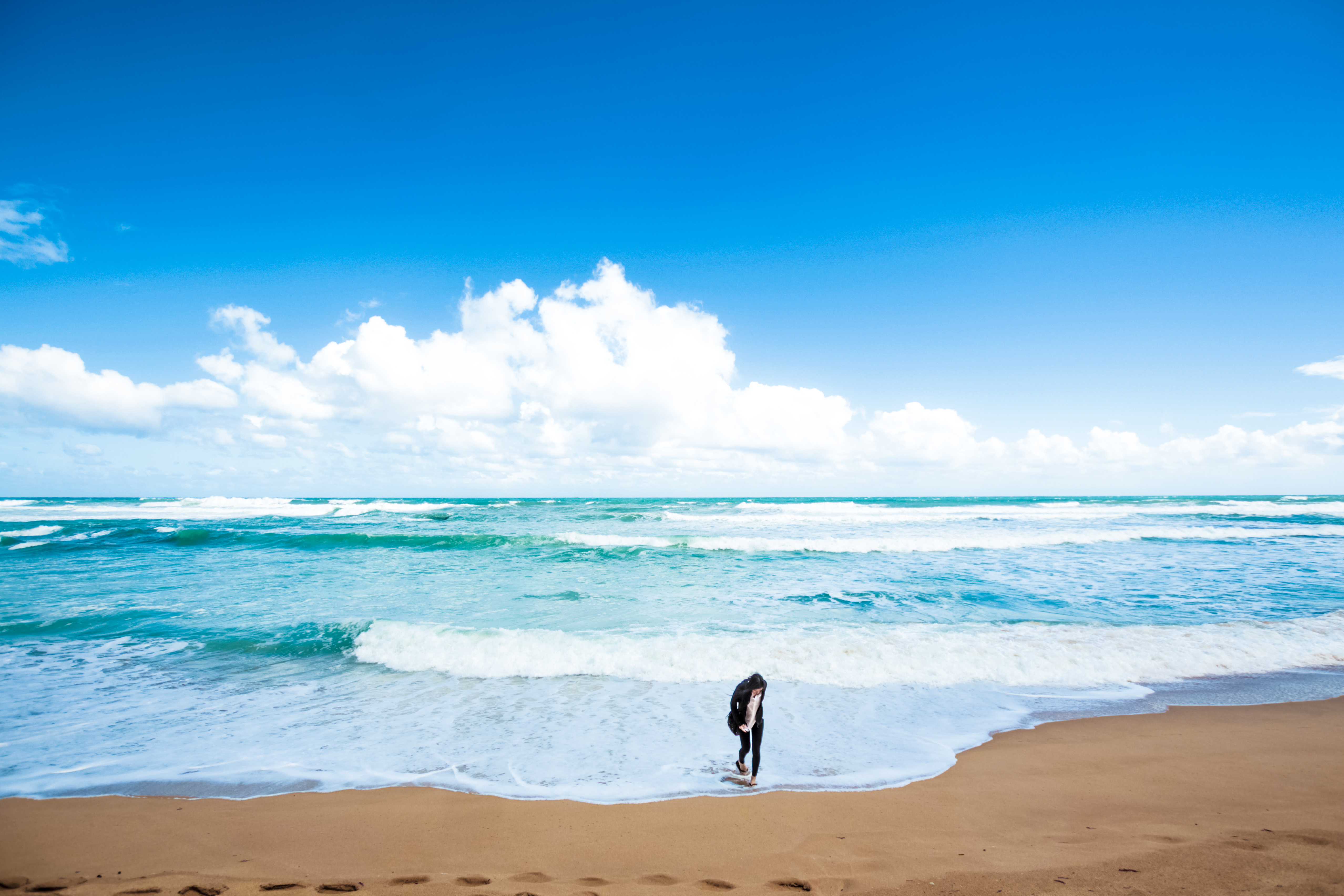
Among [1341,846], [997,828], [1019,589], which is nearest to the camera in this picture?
[1341,846]

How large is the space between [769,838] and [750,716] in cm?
82

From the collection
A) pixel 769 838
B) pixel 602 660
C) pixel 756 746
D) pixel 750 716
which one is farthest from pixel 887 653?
pixel 769 838

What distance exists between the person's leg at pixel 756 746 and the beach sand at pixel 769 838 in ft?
0.63

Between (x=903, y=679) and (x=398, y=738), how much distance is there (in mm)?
6314

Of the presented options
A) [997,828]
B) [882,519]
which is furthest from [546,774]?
[882,519]

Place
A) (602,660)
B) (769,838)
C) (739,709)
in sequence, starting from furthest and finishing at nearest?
(602,660)
(739,709)
(769,838)

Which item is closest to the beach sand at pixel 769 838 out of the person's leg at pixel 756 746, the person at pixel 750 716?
the person's leg at pixel 756 746

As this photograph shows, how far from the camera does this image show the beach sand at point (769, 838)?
341 centimetres

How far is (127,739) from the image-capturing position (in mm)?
5711

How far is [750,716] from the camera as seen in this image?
4.44 metres

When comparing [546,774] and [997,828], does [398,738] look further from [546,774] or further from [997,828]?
[997,828]

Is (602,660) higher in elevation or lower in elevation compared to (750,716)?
lower

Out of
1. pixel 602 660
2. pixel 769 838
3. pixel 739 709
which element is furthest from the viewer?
pixel 602 660

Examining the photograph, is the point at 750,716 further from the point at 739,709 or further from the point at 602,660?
the point at 602,660
